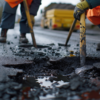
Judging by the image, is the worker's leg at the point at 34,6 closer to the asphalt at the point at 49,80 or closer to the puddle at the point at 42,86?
the asphalt at the point at 49,80

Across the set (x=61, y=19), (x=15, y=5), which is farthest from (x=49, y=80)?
(x=61, y=19)

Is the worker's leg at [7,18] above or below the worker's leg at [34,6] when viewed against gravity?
below

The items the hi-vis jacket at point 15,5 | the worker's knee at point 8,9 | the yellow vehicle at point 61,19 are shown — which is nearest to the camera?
Result: the hi-vis jacket at point 15,5

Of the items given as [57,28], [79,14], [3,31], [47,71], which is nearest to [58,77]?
[47,71]

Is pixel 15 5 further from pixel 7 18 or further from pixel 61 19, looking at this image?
pixel 61 19

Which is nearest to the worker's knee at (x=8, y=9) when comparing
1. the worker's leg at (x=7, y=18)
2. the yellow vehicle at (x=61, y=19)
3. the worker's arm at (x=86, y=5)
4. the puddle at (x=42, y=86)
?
the worker's leg at (x=7, y=18)

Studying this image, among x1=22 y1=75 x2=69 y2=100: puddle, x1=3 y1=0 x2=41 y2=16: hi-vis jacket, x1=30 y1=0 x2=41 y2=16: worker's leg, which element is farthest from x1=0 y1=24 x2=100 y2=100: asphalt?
x1=30 y1=0 x2=41 y2=16: worker's leg

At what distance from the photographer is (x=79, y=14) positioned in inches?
77.0

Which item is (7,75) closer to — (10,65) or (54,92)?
(10,65)

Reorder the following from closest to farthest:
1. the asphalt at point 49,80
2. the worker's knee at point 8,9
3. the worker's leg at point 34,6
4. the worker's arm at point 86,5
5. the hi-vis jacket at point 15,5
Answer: the asphalt at point 49,80
the worker's arm at point 86,5
the hi-vis jacket at point 15,5
the worker's knee at point 8,9
the worker's leg at point 34,6

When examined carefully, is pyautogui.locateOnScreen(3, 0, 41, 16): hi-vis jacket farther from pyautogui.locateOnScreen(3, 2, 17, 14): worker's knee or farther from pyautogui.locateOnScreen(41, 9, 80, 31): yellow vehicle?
pyautogui.locateOnScreen(41, 9, 80, 31): yellow vehicle

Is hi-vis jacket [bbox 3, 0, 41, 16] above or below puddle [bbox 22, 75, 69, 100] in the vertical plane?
above

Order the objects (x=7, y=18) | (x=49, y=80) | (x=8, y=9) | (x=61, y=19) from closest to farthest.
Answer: (x=49, y=80) < (x=8, y=9) < (x=7, y=18) < (x=61, y=19)

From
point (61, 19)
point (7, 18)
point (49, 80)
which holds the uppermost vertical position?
point (61, 19)
